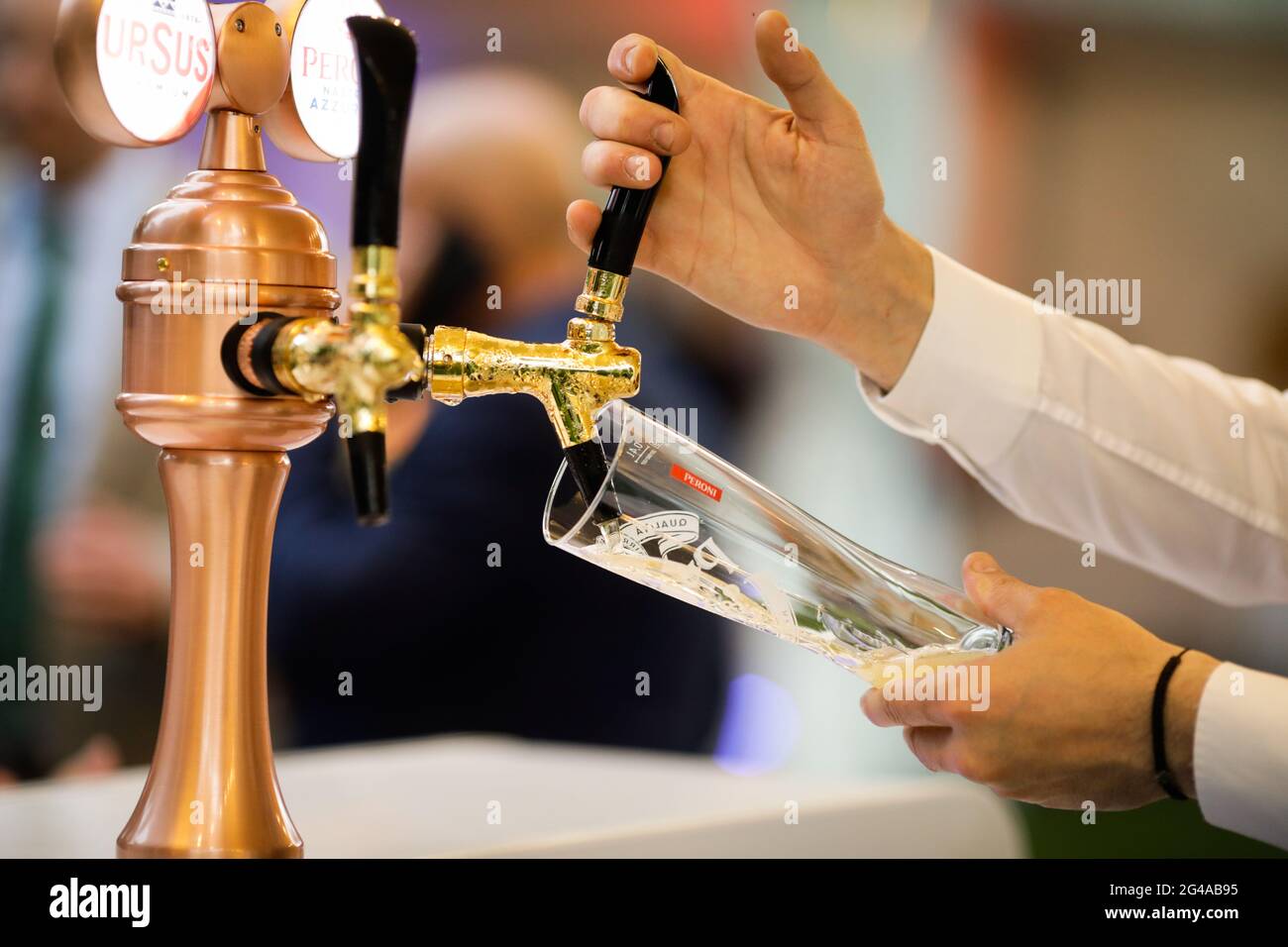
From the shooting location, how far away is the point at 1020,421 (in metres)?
1.16

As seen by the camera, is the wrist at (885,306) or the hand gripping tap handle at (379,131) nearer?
the hand gripping tap handle at (379,131)

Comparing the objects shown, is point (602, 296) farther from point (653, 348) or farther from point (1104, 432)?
point (653, 348)

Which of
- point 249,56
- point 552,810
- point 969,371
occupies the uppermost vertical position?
point 249,56

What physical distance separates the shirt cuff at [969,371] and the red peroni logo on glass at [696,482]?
0.50 m

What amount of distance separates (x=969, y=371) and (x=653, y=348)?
3.91 ft

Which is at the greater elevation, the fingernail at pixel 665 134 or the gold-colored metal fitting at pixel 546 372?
the fingernail at pixel 665 134

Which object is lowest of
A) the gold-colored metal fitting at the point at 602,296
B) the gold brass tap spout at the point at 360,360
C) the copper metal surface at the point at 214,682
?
the copper metal surface at the point at 214,682

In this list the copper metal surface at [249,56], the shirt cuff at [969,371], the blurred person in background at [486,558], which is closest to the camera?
the copper metal surface at [249,56]

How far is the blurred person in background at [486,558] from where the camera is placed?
7.13ft

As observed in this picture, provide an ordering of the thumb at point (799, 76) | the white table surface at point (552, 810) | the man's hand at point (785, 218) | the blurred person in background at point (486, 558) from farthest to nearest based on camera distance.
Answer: the blurred person in background at point (486, 558)
the man's hand at point (785, 218)
the thumb at point (799, 76)
the white table surface at point (552, 810)

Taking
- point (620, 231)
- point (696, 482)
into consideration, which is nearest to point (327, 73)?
point (620, 231)

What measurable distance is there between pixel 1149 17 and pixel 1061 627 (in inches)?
82.3

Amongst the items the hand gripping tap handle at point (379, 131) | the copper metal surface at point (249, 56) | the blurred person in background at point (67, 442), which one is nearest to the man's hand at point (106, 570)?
the blurred person in background at point (67, 442)

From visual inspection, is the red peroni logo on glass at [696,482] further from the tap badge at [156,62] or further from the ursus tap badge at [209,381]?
the tap badge at [156,62]
